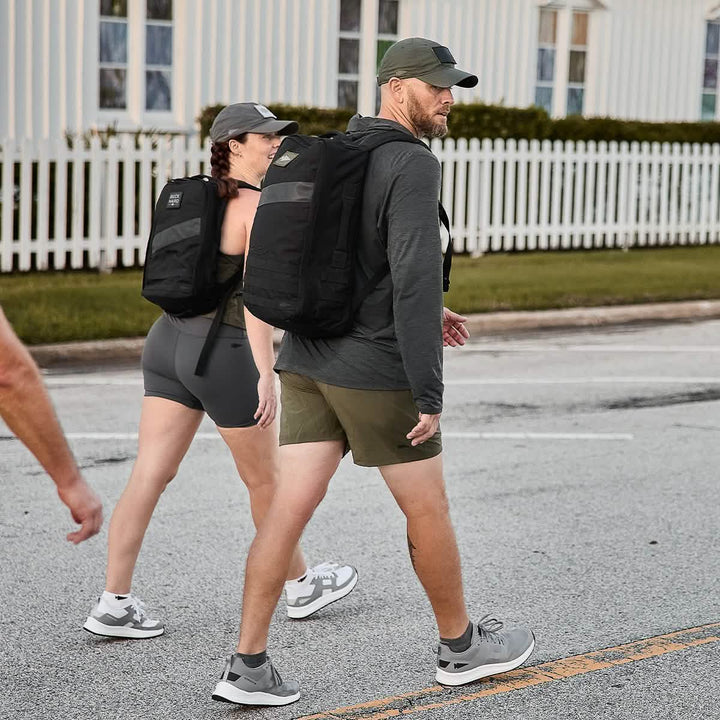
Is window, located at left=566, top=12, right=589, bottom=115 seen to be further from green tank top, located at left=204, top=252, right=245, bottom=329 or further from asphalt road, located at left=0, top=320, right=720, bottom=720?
green tank top, located at left=204, top=252, right=245, bottom=329

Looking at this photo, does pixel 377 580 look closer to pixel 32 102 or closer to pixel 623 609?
pixel 623 609

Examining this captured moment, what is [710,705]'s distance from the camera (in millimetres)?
4074

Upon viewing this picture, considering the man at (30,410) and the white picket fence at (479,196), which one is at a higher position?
the man at (30,410)

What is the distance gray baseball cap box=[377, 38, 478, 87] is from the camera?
13.0 ft

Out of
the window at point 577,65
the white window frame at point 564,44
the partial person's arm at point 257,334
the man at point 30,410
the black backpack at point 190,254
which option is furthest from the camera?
the window at point 577,65

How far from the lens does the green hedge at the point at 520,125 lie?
18.0m

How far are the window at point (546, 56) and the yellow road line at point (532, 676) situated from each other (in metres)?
19.2

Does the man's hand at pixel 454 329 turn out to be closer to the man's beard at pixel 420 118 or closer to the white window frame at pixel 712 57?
the man's beard at pixel 420 118

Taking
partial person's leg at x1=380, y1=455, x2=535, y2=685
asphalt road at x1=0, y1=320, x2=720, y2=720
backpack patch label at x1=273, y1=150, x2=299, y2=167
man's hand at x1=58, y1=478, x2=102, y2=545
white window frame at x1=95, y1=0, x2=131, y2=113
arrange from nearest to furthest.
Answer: man's hand at x1=58, y1=478, x2=102, y2=545, backpack patch label at x1=273, y1=150, x2=299, y2=167, partial person's leg at x1=380, y1=455, x2=535, y2=685, asphalt road at x1=0, y1=320, x2=720, y2=720, white window frame at x1=95, y1=0, x2=131, y2=113

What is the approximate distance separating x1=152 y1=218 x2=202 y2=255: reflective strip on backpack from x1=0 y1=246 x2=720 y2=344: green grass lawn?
22.2ft

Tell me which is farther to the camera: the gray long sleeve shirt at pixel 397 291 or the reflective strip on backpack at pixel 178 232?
the reflective strip on backpack at pixel 178 232

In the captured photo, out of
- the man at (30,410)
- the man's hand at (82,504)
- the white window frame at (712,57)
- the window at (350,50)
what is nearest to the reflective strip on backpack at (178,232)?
the man's hand at (82,504)

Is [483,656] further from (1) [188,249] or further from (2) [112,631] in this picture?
(1) [188,249]

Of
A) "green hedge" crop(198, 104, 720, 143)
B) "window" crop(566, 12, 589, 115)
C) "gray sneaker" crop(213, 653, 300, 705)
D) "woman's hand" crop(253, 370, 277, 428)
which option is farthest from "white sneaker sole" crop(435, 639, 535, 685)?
"window" crop(566, 12, 589, 115)
